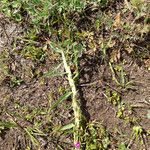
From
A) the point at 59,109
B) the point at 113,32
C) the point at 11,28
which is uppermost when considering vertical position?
the point at 11,28

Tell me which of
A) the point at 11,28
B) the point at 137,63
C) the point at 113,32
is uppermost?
the point at 11,28

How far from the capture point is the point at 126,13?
141 inches

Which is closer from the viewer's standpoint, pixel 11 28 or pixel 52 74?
pixel 52 74

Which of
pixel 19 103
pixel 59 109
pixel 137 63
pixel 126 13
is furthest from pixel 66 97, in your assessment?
pixel 126 13

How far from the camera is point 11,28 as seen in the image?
11.9ft

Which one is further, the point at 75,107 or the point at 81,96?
the point at 81,96

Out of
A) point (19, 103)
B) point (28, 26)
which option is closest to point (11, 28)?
point (28, 26)

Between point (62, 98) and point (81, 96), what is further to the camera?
point (81, 96)

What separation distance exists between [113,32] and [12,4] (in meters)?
0.89

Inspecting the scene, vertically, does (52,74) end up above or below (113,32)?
below

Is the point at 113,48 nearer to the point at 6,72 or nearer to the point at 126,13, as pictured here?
the point at 126,13

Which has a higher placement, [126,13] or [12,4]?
[12,4]

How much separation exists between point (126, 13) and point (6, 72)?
3.72 feet

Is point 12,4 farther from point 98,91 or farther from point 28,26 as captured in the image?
point 98,91
